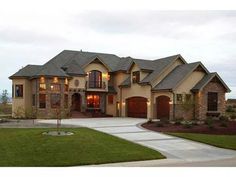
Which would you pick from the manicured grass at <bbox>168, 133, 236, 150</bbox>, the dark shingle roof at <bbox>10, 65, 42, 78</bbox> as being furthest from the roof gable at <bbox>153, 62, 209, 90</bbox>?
the manicured grass at <bbox>168, 133, 236, 150</bbox>

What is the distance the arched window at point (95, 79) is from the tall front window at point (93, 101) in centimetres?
156

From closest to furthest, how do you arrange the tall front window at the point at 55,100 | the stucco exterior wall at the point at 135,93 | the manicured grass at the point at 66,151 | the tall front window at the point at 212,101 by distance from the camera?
the manicured grass at the point at 66,151, the tall front window at the point at 212,101, the tall front window at the point at 55,100, the stucco exterior wall at the point at 135,93

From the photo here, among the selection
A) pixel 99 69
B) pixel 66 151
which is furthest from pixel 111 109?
pixel 66 151

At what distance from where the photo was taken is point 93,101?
4194cm

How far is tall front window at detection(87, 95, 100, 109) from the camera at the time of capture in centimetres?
4172

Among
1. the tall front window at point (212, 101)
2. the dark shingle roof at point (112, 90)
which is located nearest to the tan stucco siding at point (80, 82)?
the dark shingle roof at point (112, 90)

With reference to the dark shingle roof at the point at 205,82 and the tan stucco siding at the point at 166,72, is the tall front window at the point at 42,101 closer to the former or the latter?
the tan stucco siding at the point at 166,72

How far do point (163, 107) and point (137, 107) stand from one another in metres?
4.35

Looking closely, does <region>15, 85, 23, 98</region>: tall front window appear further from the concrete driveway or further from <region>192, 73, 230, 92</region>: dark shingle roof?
the concrete driveway

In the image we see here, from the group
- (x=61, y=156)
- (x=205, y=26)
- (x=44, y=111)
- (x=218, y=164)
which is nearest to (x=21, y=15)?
(x=44, y=111)

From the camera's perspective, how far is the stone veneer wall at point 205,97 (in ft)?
114

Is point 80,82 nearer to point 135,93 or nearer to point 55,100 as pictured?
point 55,100

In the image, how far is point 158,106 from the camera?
3691cm

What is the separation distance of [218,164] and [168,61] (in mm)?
25808
